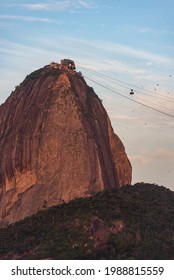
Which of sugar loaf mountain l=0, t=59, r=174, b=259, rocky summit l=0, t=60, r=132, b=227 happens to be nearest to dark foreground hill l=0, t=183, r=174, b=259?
sugar loaf mountain l=0, t=59, r=174, b=259

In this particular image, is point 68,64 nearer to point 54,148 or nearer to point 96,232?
point 54,148

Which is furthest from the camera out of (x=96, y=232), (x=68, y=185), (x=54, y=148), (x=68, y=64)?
(x=68, y=64)

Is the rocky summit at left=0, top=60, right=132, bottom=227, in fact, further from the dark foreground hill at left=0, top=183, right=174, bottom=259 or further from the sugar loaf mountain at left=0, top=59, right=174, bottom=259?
the dark foreground hill at left=0, top=183, right=174, bottom=259

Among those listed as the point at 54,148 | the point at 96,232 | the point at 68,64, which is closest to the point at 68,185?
the point at 54,148

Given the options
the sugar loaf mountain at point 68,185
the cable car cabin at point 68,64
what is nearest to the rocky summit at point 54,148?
the sugar loaf mountain at point 68,185

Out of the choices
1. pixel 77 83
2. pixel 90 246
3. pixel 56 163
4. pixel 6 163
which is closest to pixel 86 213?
pixel 90 246

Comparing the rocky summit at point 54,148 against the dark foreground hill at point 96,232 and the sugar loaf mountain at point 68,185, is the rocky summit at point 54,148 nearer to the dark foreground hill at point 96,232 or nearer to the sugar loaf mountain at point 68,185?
the sugar loaf mountain at point 68,185
